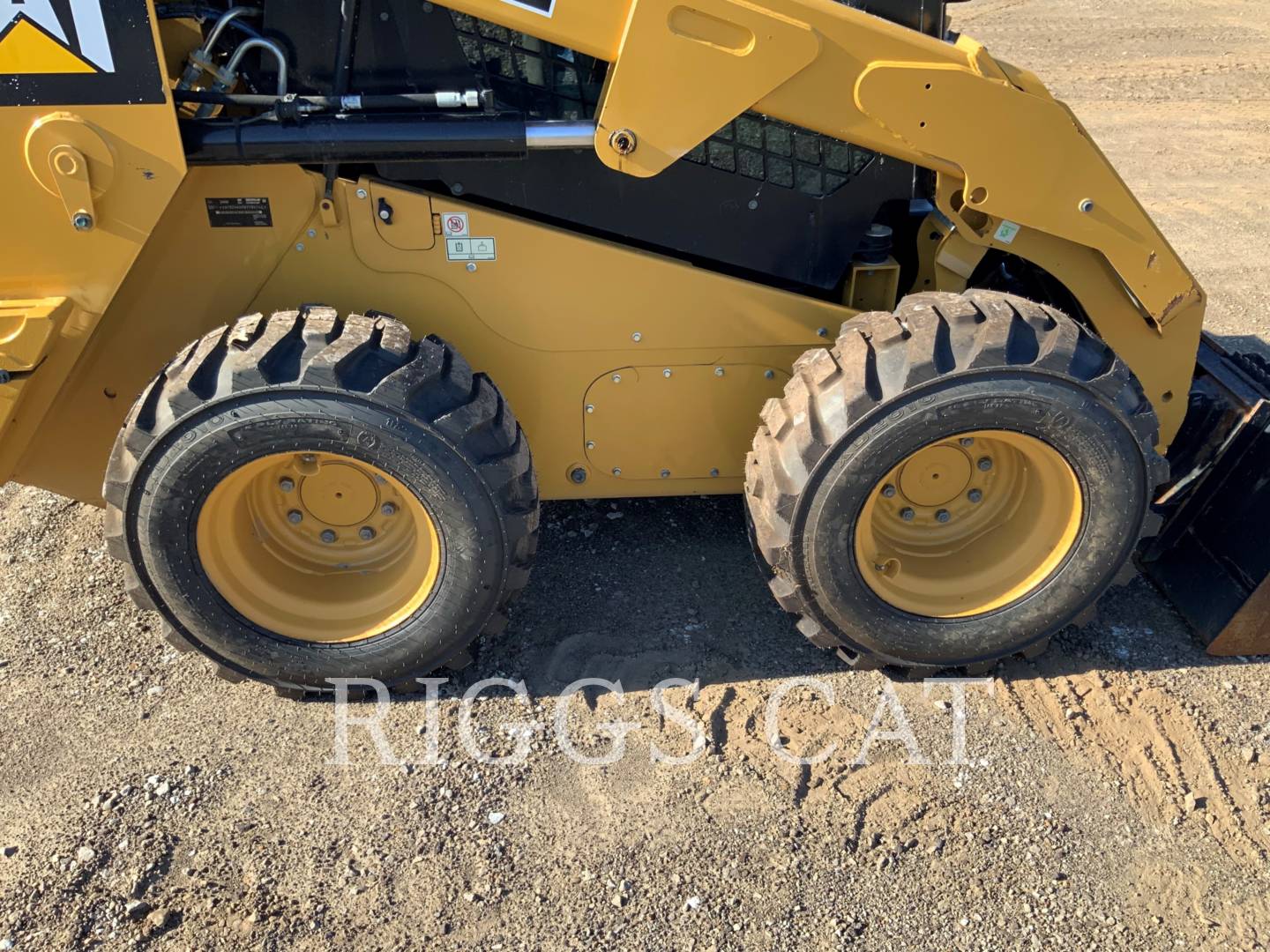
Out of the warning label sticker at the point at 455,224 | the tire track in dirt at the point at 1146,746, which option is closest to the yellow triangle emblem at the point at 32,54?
the warning label sticker at the point at 455,224

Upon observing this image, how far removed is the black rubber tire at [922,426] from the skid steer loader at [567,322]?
1 centimetres

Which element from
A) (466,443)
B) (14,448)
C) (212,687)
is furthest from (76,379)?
(466,443)

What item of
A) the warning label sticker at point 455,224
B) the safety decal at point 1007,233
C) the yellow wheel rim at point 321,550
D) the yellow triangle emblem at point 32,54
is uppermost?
the yellow triangle emblem at point 32,54

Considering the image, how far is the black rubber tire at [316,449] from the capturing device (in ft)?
9.11

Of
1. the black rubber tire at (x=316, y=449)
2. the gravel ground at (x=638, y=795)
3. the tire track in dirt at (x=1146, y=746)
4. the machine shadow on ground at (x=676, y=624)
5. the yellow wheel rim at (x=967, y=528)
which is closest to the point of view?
the gravel ground at (x=638, y=795)

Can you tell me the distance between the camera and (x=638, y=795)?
9.82 feet

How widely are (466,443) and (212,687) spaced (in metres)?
1.27

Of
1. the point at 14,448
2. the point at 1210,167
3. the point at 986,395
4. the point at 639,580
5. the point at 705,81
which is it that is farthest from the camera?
the point at 1210,167

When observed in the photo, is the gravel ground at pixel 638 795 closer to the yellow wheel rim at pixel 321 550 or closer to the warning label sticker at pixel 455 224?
the yellow wheel rim at pixel 321 550

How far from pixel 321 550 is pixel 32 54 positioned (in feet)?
5.12

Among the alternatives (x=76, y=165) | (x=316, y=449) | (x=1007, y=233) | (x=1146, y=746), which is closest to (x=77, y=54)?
(x=76, y=165)

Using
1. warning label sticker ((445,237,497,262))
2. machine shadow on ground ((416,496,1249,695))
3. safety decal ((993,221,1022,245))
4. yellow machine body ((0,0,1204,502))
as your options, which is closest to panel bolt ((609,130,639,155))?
yellow machine body ((0,0,1204,502))

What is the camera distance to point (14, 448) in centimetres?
307

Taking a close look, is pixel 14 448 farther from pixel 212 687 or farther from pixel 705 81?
pixel 705 81
